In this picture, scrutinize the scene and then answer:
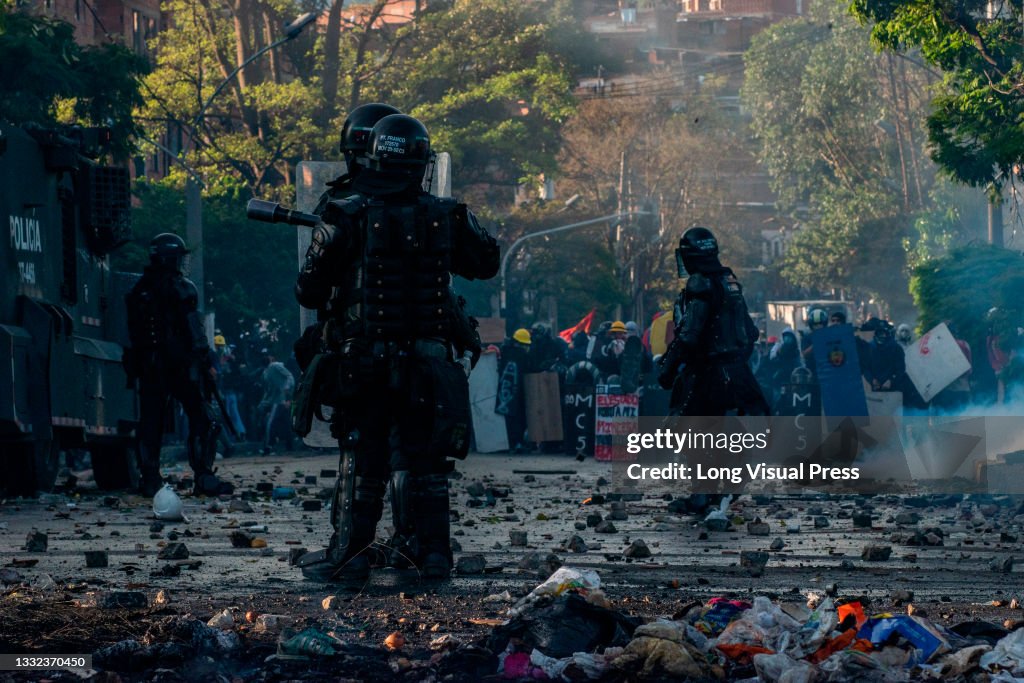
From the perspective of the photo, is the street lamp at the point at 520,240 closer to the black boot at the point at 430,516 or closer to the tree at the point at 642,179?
the tree at the point at 642,179

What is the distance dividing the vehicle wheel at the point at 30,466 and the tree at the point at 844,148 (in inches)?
2051

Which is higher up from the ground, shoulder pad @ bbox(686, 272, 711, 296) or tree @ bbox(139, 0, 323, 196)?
tree @ bbox(139, 0, 323, 196)

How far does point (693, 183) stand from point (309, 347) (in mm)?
61687

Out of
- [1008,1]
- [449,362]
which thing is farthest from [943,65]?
[449,362]

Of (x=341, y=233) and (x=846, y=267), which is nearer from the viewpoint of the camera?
(x=341, y=233)

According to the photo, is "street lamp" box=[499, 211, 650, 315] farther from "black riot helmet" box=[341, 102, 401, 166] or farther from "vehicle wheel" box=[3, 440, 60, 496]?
"black riot helmet" box=[341, 102, 401, 166]

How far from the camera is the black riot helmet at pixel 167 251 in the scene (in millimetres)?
14734

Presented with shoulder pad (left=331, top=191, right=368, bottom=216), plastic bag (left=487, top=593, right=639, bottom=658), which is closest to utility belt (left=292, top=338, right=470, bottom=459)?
shoulder pad (left=331, top=191, right=368, bottom=216)

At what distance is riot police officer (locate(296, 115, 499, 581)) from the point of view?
8836mm

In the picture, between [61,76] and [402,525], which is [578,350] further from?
[402,525]

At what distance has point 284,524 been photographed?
1252cm

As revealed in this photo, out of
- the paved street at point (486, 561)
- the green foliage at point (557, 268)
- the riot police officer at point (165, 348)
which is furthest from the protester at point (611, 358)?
the green foliage at point (557, 268)

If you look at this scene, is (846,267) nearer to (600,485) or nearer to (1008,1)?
(1008,1)

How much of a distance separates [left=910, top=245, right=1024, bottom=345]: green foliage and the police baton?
16.6 metres
